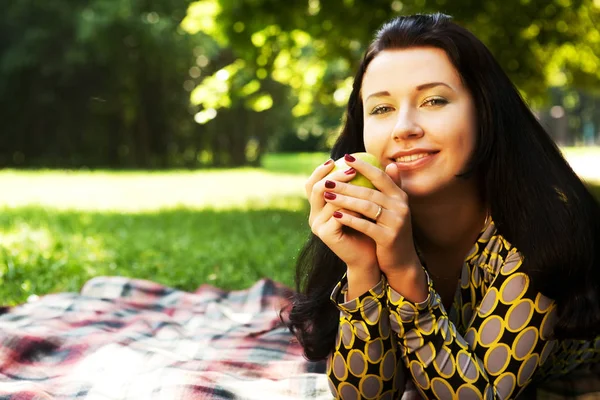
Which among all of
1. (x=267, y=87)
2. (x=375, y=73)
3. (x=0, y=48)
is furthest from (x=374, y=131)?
(x=0, y=48)

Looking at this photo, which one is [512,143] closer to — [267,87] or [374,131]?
[374,131]

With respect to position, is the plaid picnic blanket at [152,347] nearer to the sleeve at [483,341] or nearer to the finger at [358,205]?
the sleeve at [483,341]

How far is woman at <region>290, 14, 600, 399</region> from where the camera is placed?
2096 mm

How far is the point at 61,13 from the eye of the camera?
26.7 metres

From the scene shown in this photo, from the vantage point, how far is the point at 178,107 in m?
28.6

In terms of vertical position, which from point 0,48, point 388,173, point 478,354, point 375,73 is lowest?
point 478,354

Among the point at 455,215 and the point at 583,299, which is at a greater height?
the point at 455,215

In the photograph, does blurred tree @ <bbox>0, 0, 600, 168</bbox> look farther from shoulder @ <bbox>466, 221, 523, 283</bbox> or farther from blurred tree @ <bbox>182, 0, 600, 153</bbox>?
shoulder @ <bbox>466, 221, 523, 283</bbox>

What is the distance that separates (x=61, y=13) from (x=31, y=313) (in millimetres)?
24749

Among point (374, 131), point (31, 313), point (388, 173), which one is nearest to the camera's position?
point (388, 173)

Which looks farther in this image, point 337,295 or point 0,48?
point 0,48

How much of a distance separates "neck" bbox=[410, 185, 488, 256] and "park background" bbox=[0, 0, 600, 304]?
526 millimetres

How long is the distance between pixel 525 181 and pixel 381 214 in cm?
58

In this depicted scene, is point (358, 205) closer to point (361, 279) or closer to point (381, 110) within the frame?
point (361, 279)
